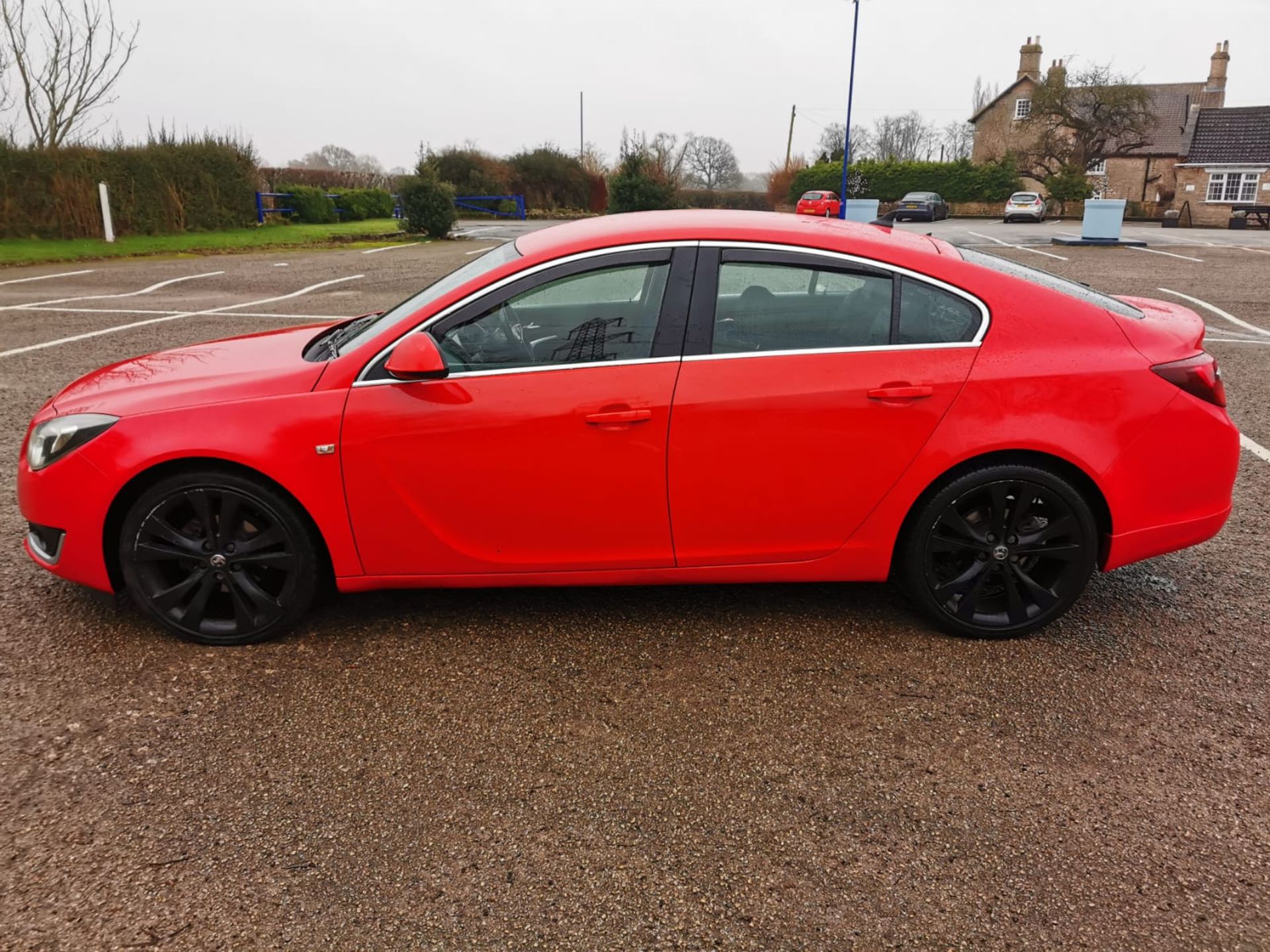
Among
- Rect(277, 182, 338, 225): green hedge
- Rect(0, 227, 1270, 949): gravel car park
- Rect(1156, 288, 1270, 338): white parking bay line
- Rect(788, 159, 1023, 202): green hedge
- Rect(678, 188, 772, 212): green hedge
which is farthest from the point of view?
Rect(788, 159, 1023, 202): green hedge

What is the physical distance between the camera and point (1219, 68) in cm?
6456

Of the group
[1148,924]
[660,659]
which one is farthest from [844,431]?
[1148,924]

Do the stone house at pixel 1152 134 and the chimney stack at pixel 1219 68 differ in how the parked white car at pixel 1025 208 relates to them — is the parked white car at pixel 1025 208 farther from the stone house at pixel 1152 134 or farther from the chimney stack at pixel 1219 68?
the chimney stack at pixel 1219 68

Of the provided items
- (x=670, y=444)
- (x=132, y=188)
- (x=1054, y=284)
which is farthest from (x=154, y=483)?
(x=132, y=188)

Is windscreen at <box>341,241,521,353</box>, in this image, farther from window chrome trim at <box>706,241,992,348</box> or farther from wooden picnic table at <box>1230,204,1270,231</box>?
wooden picnic table at <box>1230,204,1270,231</box>

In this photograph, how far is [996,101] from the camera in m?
69.6

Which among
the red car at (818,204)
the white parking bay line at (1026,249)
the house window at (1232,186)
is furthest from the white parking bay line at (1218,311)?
the house window at (1232,186)

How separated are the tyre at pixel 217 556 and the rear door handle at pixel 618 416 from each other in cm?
117

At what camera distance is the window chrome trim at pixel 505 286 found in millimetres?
3328

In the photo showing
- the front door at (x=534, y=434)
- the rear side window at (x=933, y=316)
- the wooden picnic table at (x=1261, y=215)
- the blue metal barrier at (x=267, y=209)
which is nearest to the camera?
the front door at (x=534, y=434)

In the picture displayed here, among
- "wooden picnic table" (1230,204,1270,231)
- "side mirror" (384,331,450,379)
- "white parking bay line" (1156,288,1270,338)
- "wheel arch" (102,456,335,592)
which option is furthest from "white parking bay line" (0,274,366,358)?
"wooden picnic table" (1230,204,1270,231)

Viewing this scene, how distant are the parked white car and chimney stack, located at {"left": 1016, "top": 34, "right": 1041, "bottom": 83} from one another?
2587cm

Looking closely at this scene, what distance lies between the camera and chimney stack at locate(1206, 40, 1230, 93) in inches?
2532

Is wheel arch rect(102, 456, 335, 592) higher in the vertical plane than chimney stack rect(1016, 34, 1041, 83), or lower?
lower
